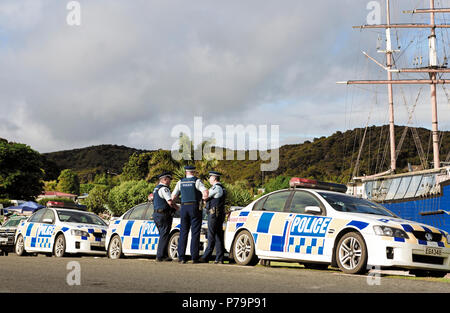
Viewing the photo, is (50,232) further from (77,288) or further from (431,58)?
(431,58)

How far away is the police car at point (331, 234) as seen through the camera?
10.0 meters

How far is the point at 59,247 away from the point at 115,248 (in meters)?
1.81

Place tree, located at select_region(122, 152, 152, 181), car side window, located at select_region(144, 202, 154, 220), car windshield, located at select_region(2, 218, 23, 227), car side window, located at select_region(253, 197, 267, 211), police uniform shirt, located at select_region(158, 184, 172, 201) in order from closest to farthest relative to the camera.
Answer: car side window, located at select_region(253, 197, 267, 211) < police uniform shirt, located at select_region(158, 184, 172, 201) < car side window, located at select_region(144, 202, 154, 220) < car windshield, located at select_region(2, 218, 23, 227) < tree, located at select_region(122, 152, 152, 181)

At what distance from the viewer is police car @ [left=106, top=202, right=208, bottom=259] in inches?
573

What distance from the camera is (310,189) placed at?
12.2 m

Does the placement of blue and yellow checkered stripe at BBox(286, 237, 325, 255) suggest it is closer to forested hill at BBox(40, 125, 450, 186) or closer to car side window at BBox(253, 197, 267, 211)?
car side window at BBox(253, 197, 267, 211)

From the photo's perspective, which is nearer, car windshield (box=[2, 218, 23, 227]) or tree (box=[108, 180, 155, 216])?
car windshield (box=[2, 218, 23, 227])

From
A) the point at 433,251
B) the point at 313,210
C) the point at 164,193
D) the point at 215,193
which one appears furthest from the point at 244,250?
the point at 433,251

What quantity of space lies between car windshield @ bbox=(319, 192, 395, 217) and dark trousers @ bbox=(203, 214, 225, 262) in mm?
2405

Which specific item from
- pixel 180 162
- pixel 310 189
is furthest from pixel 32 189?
pixel 310 189

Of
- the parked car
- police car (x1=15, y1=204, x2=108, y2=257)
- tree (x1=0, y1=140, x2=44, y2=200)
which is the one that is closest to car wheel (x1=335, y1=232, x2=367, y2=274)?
police car (x1=15, y1=204, x2=108, y2=257)

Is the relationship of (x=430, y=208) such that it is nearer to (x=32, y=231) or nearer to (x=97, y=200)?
(x=32, y=231)
